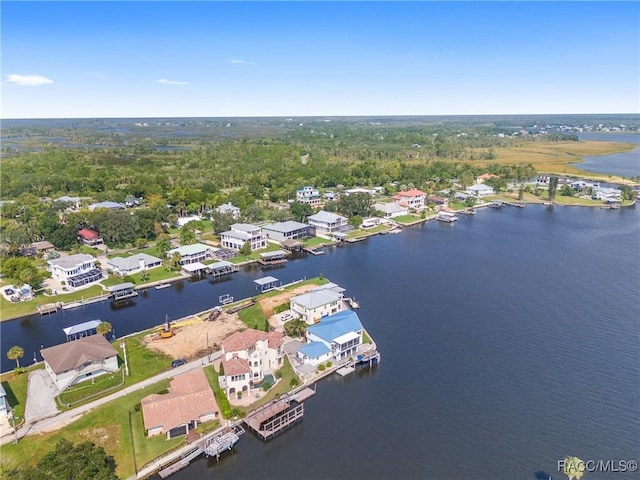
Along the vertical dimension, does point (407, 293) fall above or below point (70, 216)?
below

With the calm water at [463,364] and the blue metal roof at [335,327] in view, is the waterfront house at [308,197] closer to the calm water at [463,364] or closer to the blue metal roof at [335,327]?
the calm water at [463,364]

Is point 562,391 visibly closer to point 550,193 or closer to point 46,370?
point 46,370

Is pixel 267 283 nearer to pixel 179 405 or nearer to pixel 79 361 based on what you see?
pixel 79 361

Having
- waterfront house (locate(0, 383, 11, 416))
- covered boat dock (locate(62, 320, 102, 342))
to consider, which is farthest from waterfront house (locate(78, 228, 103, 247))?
waterfront house (locate(0, 383, 11, 416))

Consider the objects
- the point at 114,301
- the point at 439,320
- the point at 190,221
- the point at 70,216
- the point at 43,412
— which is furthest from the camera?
the point at 190,221

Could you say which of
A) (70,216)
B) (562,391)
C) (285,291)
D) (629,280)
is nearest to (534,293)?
(629,280)

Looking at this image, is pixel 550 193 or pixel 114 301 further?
pixel 550 193

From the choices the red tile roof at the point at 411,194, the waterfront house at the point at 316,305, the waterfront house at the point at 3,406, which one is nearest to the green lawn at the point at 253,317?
the waterfront house at the point at 316,305

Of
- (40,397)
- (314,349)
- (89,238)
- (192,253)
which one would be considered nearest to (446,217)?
(192,253)
